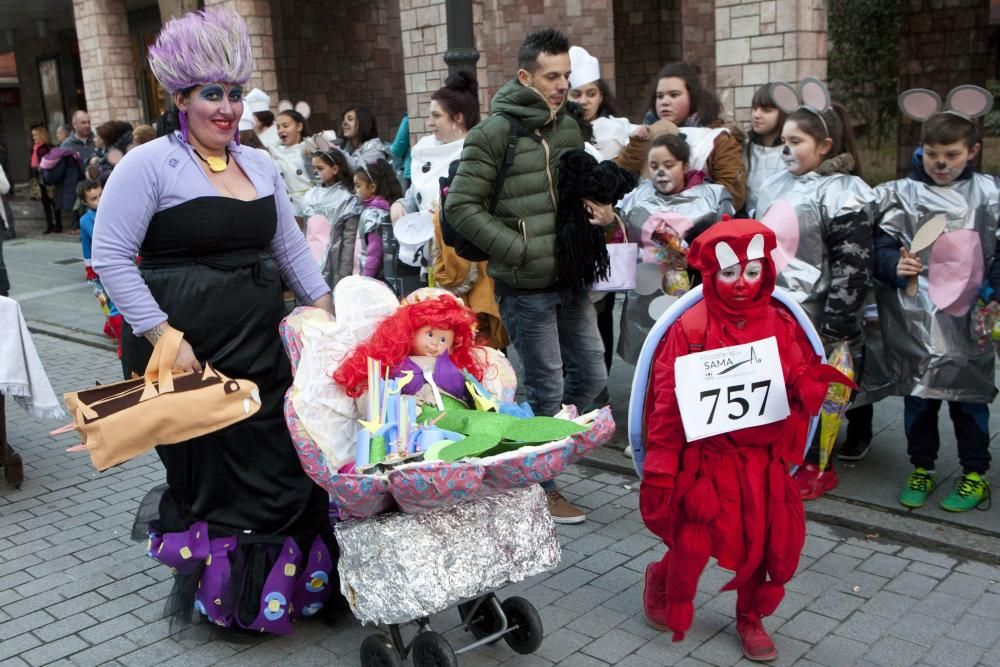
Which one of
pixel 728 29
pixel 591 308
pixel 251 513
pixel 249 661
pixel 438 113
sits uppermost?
pixel 728 29

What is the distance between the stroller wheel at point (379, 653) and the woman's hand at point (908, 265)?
2681mm

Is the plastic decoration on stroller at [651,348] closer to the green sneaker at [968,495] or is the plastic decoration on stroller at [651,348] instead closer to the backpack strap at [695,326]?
the backpack strap at [695,326]

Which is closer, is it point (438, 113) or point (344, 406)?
point (344, 406)

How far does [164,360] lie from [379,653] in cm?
118

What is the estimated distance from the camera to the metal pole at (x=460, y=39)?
6.07m

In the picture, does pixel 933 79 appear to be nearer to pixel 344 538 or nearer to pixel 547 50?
pixel 547 50

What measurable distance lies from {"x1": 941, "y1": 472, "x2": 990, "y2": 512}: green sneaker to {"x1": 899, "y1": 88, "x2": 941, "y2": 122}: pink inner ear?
1607 millimetres

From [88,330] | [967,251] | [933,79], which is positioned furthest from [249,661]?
[933,79]

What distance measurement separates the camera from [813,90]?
460cm

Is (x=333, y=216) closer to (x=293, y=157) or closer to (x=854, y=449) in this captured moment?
(x=293, y=157)

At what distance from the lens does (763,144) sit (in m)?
5.55

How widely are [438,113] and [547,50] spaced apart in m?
1.79

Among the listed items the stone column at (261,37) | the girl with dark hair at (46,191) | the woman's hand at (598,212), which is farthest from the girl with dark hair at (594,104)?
the girl with dark hair at (46,191)

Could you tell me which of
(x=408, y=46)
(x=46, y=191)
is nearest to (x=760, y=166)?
(x=408, y=46)
